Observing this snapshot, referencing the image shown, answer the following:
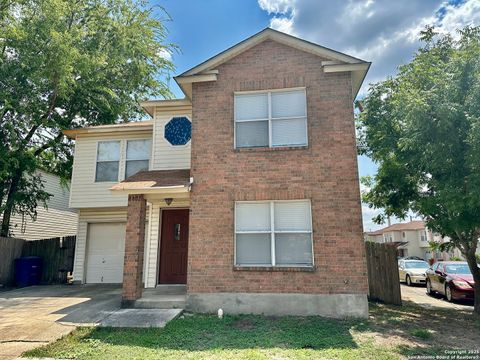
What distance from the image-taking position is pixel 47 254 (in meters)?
14.8

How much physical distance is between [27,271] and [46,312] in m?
6.68

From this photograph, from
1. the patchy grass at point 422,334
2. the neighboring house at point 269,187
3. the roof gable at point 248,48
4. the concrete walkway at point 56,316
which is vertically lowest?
the patchy grass at point 422,334

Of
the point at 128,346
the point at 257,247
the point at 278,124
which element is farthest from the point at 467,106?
the point at 128,346

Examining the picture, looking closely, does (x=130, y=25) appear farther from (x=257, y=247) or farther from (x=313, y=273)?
(x=313, y=273)

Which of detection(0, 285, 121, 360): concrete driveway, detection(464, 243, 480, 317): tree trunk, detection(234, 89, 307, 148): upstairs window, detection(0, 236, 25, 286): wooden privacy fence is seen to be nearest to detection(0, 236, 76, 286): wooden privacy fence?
detection(0, 236, 25, 286): wooden privacy fence

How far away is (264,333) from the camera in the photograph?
694 centimetres

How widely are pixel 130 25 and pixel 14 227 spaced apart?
502 inches

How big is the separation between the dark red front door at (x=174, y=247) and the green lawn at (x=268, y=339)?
3.48 m

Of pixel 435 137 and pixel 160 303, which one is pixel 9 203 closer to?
pixel 160 303

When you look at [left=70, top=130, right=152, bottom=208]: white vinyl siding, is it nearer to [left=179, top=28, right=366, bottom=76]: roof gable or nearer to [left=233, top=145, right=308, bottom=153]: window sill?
[left=179, top=28, right=366, bottom=76]: roof gable

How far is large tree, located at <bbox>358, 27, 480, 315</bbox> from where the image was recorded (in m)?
7.59

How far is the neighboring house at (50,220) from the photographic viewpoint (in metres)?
19.2

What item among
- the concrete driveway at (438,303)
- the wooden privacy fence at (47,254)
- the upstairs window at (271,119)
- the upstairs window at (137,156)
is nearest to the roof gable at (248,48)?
the upstairs window at (271,119)

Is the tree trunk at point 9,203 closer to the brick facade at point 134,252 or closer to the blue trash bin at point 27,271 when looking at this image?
the blue trash bin at point 27,271
